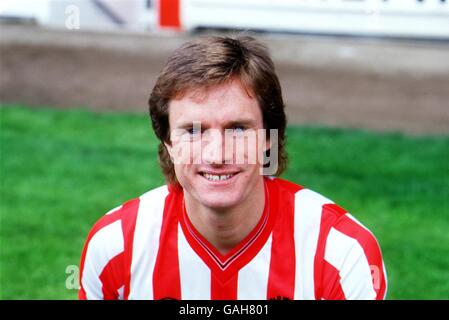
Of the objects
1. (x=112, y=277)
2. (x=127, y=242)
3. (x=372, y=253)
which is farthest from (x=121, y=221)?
(x=372, y=253)

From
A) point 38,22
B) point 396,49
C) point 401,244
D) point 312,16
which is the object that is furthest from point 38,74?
point 401,244

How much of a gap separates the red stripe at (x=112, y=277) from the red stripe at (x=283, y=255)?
1.89ft

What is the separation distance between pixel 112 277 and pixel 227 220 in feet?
1.64

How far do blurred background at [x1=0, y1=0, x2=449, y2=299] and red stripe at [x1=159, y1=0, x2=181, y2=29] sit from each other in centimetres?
2

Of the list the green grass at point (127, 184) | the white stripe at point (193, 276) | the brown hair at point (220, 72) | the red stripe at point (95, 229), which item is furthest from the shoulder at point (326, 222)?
the green grass at point (127, 184)

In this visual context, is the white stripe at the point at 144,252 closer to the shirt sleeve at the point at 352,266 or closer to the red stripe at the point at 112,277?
the red stripe at the point at 112,277

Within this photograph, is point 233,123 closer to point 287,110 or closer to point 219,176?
point 219,176

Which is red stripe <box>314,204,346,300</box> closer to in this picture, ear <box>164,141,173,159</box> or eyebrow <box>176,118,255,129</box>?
eyebrow <box>176,118,255,129</box>

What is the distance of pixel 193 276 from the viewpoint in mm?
3699

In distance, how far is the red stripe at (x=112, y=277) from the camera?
11.9 ft

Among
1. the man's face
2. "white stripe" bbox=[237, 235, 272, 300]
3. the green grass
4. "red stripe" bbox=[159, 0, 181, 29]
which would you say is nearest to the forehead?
the man's face

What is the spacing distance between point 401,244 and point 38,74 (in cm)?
598

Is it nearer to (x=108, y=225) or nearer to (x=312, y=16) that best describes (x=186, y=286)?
(x=108, y=225)
